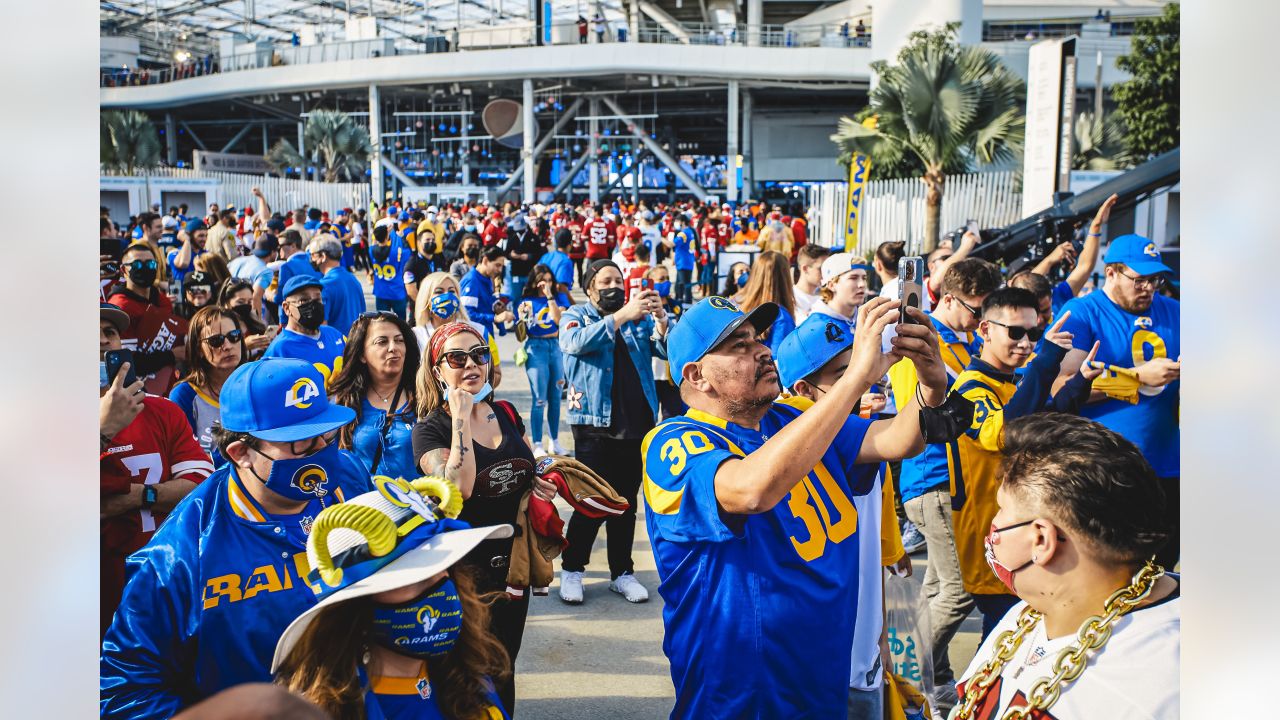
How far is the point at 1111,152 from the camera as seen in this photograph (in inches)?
954

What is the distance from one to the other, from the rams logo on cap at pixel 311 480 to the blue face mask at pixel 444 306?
3414 millimetres

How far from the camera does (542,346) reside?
814 centimetres

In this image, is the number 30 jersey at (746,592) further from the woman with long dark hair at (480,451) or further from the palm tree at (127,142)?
the palm tree at (127,142)

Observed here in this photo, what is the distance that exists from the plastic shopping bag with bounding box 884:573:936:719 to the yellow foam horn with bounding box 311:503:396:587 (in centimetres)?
212

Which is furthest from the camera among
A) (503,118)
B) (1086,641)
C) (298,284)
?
(503,118)

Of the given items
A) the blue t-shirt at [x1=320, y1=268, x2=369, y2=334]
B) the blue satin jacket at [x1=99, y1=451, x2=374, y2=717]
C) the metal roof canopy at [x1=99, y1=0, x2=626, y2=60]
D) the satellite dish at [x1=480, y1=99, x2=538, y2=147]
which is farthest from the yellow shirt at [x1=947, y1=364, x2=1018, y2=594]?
the metal roof canopy at [x1=99, y1=0, x2=626, y2=60]

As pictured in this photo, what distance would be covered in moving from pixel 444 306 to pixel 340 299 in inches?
106

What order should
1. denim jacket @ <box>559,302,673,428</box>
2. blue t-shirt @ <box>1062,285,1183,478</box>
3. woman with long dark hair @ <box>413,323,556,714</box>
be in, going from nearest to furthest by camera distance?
1. woman with long dark hair @ <box>413,323,556,714</box>
2. blue t-shirt @ <box>1062,285,1183,478</box>
3. denim jacket @ <box>559,302,673,428</box>

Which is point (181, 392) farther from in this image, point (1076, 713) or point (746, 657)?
point (1076, 713)

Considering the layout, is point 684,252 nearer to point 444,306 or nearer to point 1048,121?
point 1048,121

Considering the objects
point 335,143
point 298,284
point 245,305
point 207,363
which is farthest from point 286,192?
point 207,363

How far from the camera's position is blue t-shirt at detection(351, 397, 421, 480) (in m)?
4.12

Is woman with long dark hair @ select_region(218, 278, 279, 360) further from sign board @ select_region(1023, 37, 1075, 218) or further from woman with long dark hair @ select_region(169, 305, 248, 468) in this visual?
sign board @ select_region(1023, 37, 1075, 218)
